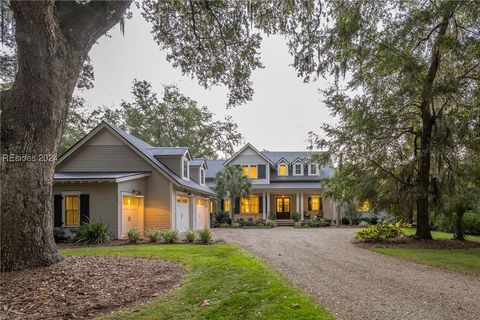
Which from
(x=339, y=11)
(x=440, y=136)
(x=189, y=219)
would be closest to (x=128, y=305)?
(x=339, y=11)

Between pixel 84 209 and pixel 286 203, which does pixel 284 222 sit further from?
pixel 84 209

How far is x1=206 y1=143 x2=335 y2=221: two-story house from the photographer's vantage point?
94.5 ft

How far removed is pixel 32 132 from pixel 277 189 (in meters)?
22.7

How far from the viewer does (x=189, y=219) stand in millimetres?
20484

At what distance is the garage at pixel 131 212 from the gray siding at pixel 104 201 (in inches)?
18.2

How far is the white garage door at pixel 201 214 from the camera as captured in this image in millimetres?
21975

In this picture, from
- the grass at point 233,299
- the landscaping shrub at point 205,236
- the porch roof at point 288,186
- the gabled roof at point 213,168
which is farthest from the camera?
the gabled roof at point 213,168

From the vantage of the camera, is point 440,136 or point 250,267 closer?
point 250,267

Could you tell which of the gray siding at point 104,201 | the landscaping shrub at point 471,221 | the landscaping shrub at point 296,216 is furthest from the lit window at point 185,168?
the landscaping shrub at point 471,221

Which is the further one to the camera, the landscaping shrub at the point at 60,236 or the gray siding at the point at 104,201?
the gray siding at the point at 104,201

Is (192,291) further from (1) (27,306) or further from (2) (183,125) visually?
(2) (183,125)

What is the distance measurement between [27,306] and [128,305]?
1528mm

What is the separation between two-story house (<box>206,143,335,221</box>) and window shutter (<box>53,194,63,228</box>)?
15258 mm

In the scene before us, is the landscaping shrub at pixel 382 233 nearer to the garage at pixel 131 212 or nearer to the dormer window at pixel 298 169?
the garage at pixel 131 212
